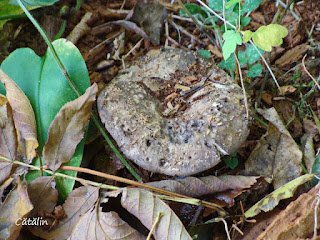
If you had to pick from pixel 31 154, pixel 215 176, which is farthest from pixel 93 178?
pixel 215 176

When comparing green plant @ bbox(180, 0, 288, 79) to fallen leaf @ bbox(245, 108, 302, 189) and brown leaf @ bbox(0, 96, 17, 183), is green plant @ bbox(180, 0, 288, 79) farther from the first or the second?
brown leaf @ bbox(0, 96, 17, 183)

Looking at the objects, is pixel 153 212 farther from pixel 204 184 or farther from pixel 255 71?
pixel 255 71

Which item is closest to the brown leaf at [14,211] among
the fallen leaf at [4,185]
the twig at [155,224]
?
the fallen leaf at [4,185]

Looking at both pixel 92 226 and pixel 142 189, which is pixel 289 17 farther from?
pixel 92 226

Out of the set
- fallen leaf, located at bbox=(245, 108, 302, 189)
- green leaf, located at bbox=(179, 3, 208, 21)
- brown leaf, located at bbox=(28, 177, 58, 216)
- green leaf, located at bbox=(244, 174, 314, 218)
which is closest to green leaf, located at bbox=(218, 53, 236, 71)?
fallen leaf, located at bbox=(245, 108, 302, 189)

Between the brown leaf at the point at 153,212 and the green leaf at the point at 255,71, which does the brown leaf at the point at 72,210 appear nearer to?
the brown leaf at the point at 153,212

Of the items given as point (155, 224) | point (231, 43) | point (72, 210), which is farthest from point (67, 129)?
point (231, 43)
